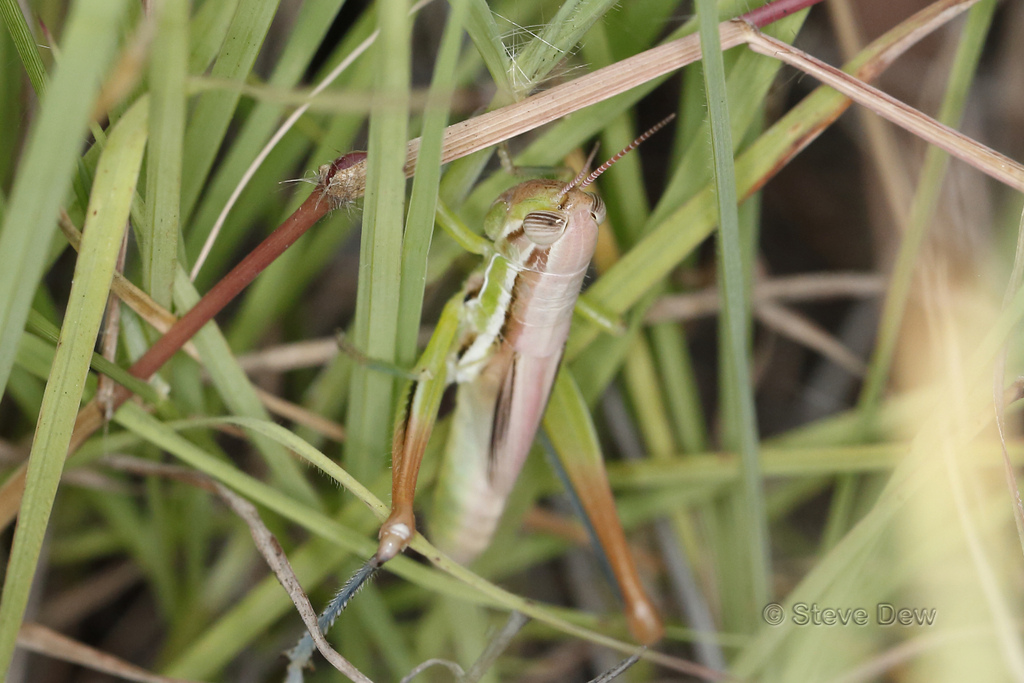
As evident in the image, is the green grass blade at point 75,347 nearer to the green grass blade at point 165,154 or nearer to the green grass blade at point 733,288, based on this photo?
the green grass blade at point 165,154

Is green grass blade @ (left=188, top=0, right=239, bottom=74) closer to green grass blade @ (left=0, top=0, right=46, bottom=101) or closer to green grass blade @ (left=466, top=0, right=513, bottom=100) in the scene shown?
green grass blade @ (left=0, top=0, right=46, bottom=101)

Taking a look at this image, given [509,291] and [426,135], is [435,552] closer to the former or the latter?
[509,291]

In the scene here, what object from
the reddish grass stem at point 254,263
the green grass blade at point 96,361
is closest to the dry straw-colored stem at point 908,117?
the reddish grass stem at point 254,263

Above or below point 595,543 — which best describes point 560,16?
above

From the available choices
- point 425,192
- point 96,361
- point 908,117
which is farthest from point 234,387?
point 908,117

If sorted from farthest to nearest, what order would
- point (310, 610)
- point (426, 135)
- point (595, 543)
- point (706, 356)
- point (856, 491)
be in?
point (706, 356) < point (856, 491) < point (595, 543) < point (310, 610) < point (426, 135)

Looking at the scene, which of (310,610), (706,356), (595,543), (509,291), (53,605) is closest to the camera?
(310,610)

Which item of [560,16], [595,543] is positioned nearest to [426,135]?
[560,16]
